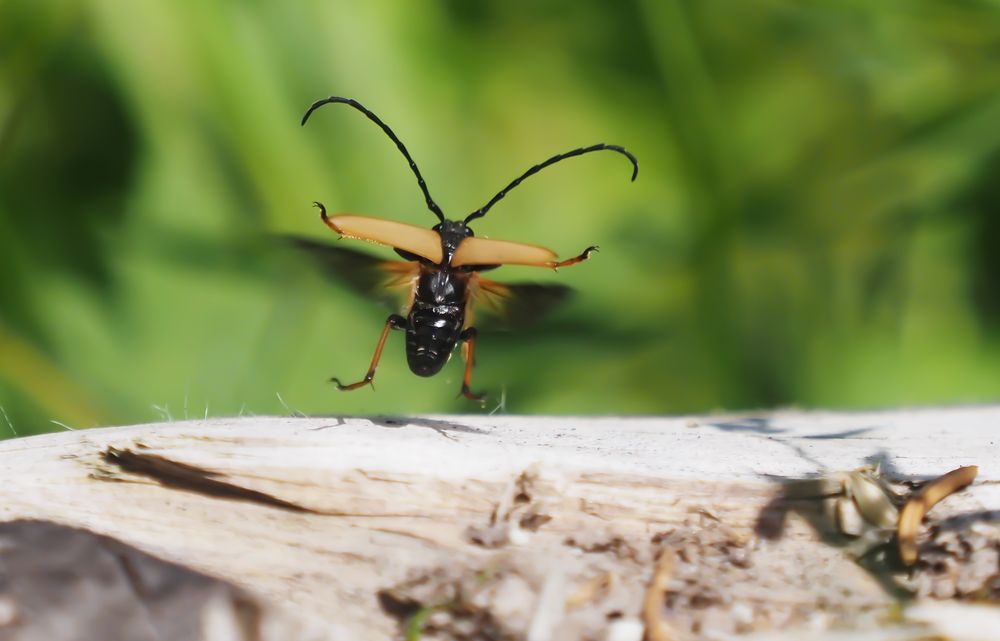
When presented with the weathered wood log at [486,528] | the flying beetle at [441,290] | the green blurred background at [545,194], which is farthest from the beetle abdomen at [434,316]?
the green blurred background at [545,194]

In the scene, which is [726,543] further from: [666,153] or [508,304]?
[666,153]

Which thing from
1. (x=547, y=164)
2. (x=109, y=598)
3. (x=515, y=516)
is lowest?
(x=109, y=598)

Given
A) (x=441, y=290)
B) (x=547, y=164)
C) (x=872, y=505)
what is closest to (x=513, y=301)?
(x=441, y=290)

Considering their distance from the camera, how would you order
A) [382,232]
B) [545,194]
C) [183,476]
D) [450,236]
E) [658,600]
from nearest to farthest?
[658,600]
[183,476]
[382,232]
[450,236]
[545,194]

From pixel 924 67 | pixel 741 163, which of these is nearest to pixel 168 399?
pixel 741 163

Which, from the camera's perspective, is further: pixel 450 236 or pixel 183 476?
pixel 450 236

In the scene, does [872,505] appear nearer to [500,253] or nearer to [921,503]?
[921,503]

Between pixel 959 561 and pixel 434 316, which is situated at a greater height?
pixel 434 316

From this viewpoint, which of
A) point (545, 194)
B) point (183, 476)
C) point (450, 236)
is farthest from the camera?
point (545, 194)
